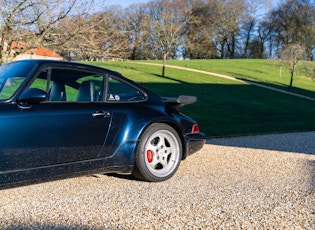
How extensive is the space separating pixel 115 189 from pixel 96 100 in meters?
1.00

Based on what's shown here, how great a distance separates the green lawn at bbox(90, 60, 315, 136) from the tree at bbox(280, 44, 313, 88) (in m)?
1.94

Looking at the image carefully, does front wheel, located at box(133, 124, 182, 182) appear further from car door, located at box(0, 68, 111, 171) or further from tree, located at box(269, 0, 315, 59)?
tree, located at box(269, 0, 315, 59)

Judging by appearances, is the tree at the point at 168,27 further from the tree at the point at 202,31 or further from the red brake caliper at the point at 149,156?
the red brake caliper at the point at 149,156

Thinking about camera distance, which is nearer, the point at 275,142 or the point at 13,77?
the point at 13,77

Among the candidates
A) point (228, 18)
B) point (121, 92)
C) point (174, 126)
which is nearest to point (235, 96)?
point (174, 126)

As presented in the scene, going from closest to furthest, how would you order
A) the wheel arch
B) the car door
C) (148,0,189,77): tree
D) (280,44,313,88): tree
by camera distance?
the car door → the wheel arch → (280,44,313,88): tree → (148,0,189,77): tree

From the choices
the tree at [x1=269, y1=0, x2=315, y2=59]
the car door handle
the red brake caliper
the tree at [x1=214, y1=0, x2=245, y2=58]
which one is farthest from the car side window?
the tree at [x1=214, y1=0, x2=245, y2=58]

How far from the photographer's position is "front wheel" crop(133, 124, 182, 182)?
4008 mm

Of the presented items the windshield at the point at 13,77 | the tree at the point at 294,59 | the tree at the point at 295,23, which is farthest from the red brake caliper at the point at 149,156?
the tree at the point at 295,23

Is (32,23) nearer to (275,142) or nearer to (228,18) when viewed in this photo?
(275,142)

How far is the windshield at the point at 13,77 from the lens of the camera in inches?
133

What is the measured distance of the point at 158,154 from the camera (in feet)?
13.9

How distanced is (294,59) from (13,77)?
3301 cm

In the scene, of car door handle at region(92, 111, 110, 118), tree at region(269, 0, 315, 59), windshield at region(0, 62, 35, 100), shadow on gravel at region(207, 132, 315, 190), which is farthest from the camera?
tree at region(269, 0, 315, 59)
